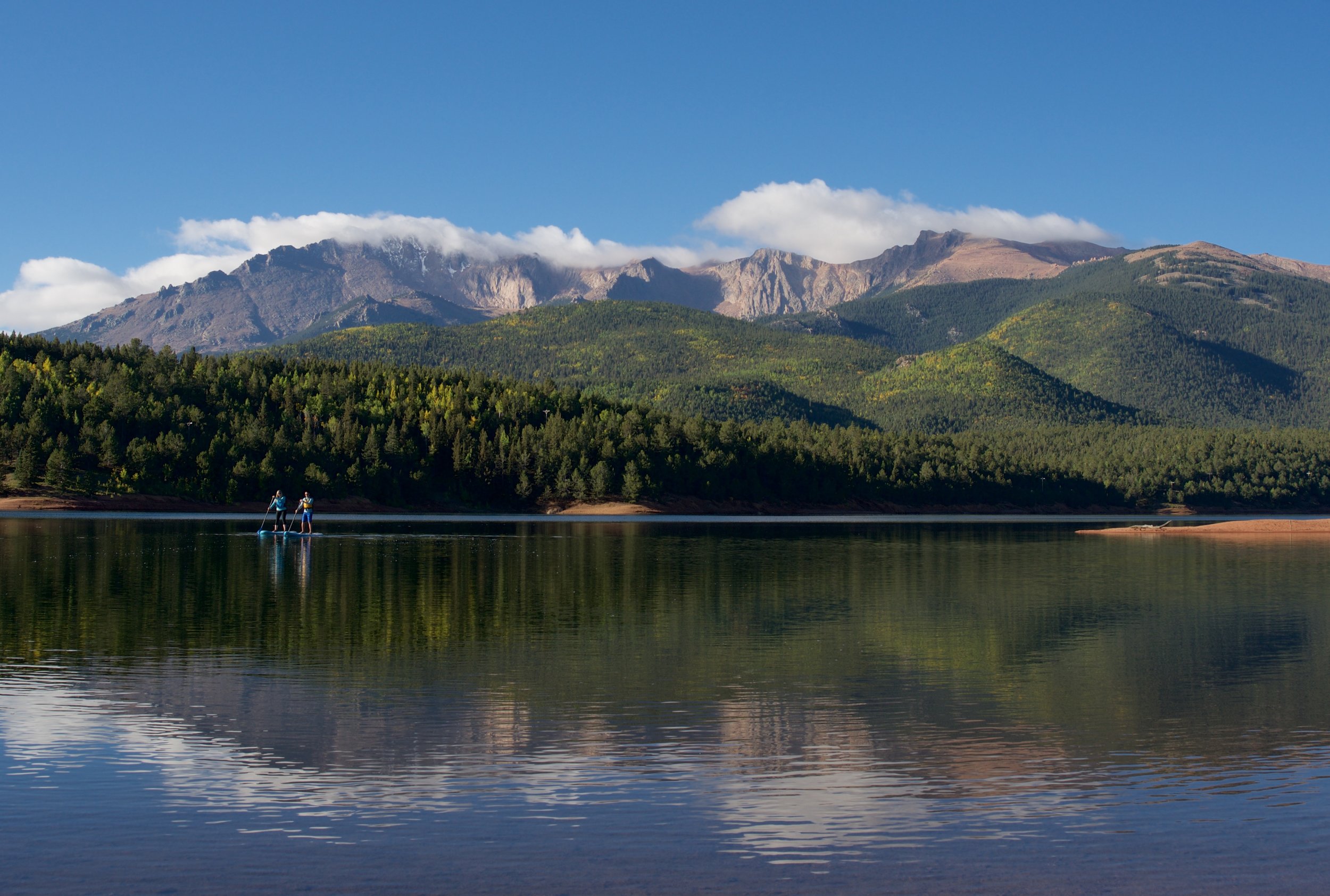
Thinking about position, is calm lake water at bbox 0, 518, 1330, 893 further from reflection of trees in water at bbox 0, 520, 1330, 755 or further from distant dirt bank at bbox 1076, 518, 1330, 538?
distant dirt bank at bbox 1076, 518, 1330, 538

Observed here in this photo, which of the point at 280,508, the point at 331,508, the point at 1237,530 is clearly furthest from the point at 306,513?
the point at 1237,530

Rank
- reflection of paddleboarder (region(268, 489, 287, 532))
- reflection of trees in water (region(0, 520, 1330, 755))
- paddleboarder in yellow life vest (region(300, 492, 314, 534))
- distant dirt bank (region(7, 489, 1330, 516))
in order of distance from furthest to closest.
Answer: distant dirt bank (region(7, 489, 1330, 516)), reflection of paddleboarder (region(268, 489, 287, 532)), paddleboarder in yellow life vest (region(300, 492, 314, 534)), reflection of trees in water (region(0, 520, 1330, 755))

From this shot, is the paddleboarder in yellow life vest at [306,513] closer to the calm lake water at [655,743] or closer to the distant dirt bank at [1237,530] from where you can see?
the calm lake water at [655,743]

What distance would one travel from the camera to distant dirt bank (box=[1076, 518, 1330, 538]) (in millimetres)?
128250

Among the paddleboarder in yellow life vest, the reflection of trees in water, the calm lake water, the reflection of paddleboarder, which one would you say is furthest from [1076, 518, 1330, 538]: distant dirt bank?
the calm lake water

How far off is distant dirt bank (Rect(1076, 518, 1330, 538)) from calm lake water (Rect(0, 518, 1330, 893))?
83.7 metres

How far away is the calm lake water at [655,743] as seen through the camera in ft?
47.7

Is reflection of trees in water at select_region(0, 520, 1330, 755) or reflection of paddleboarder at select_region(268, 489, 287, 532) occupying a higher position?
reflection of paddleboarder at select_region(268, 489, 287, 532)

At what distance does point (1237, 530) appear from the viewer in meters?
140

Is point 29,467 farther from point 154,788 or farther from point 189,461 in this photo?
point 154,788

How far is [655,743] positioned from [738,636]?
1520cm

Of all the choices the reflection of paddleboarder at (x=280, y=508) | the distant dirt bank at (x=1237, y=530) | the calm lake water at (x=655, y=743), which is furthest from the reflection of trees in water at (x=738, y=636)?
the distant dirt bank at (x=1237, y=530)

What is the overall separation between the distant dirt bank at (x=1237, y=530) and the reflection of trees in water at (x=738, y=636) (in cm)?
5733

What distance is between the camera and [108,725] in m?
21.8
